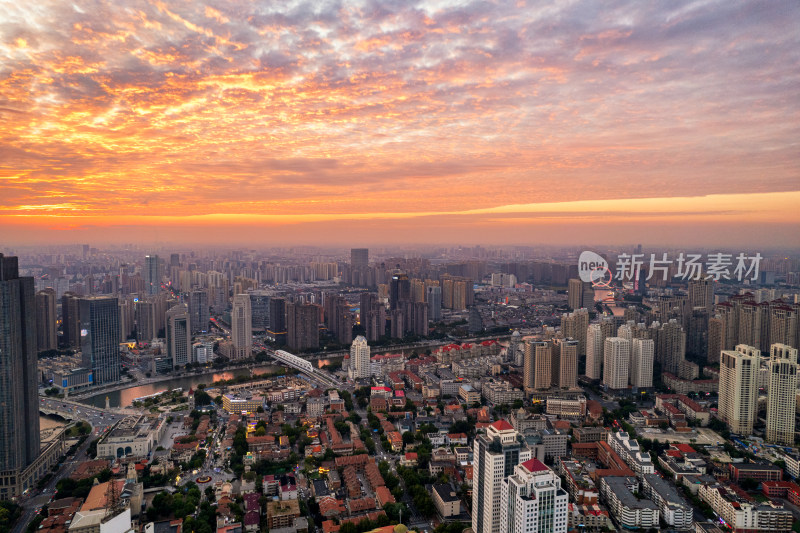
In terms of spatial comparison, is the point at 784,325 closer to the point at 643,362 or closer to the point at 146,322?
the point at 643,362

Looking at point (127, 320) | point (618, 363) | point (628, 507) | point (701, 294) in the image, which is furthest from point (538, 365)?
point (127, 320)

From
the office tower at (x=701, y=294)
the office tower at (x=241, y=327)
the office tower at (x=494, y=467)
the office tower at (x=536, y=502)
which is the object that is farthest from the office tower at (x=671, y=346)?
the office tower at (x=241, y=327)

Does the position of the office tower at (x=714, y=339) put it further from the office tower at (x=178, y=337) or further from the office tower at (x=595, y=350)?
the office tower at (x=178, y=337)

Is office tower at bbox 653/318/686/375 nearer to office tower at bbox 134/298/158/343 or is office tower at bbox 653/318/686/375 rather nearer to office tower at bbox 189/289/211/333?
office tower at bbox 189/289/211/333

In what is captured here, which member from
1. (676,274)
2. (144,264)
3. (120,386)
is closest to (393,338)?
(120,386)

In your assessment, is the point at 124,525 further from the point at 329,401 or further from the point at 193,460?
the point at 329,401
